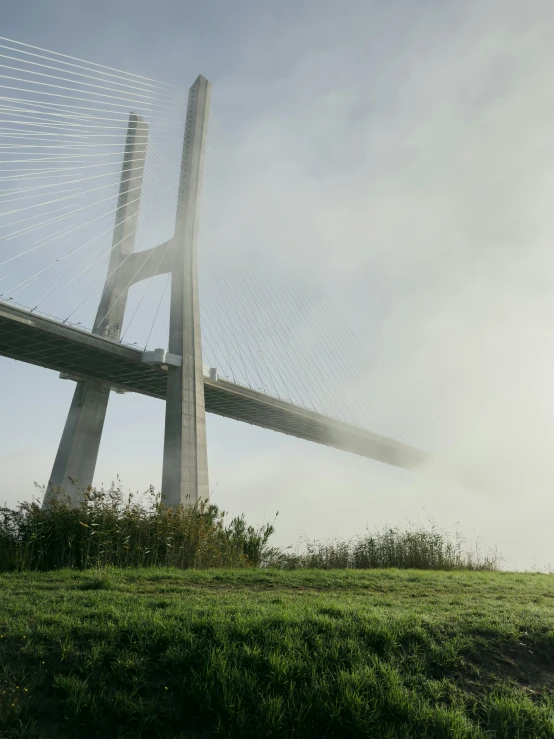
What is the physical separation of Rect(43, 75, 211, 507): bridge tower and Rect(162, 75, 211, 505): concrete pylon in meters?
0.03

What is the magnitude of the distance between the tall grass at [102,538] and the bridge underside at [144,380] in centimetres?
987

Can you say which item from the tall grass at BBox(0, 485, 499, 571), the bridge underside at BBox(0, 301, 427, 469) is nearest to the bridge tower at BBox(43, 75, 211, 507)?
the bridge underside at BBox(0, 301, 427, 469)

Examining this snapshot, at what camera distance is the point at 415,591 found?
7434 mm

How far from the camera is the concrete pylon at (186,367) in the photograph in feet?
61.0

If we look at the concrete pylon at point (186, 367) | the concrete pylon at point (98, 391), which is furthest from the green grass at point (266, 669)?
the concrete pylon at point (98, 391)

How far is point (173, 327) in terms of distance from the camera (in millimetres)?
19891

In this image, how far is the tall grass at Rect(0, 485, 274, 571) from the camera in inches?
327

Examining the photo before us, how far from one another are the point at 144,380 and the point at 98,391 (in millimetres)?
1773

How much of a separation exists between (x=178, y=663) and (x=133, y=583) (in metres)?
3.14

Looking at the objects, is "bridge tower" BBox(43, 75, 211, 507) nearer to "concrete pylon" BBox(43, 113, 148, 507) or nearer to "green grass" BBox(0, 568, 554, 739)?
"concrete pylon" BBox(43, 113, 148, 507)

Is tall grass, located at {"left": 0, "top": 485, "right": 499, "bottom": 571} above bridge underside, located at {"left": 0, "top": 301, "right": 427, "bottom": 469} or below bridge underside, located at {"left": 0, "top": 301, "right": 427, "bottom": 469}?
below

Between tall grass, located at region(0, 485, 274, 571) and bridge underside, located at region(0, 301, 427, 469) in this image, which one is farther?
bridge underside, located at region(0, 301, 427, 469)

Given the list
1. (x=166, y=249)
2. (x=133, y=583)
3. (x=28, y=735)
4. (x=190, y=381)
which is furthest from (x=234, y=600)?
(x=166, y=249)

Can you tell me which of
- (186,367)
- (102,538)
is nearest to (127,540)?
(102,538)
